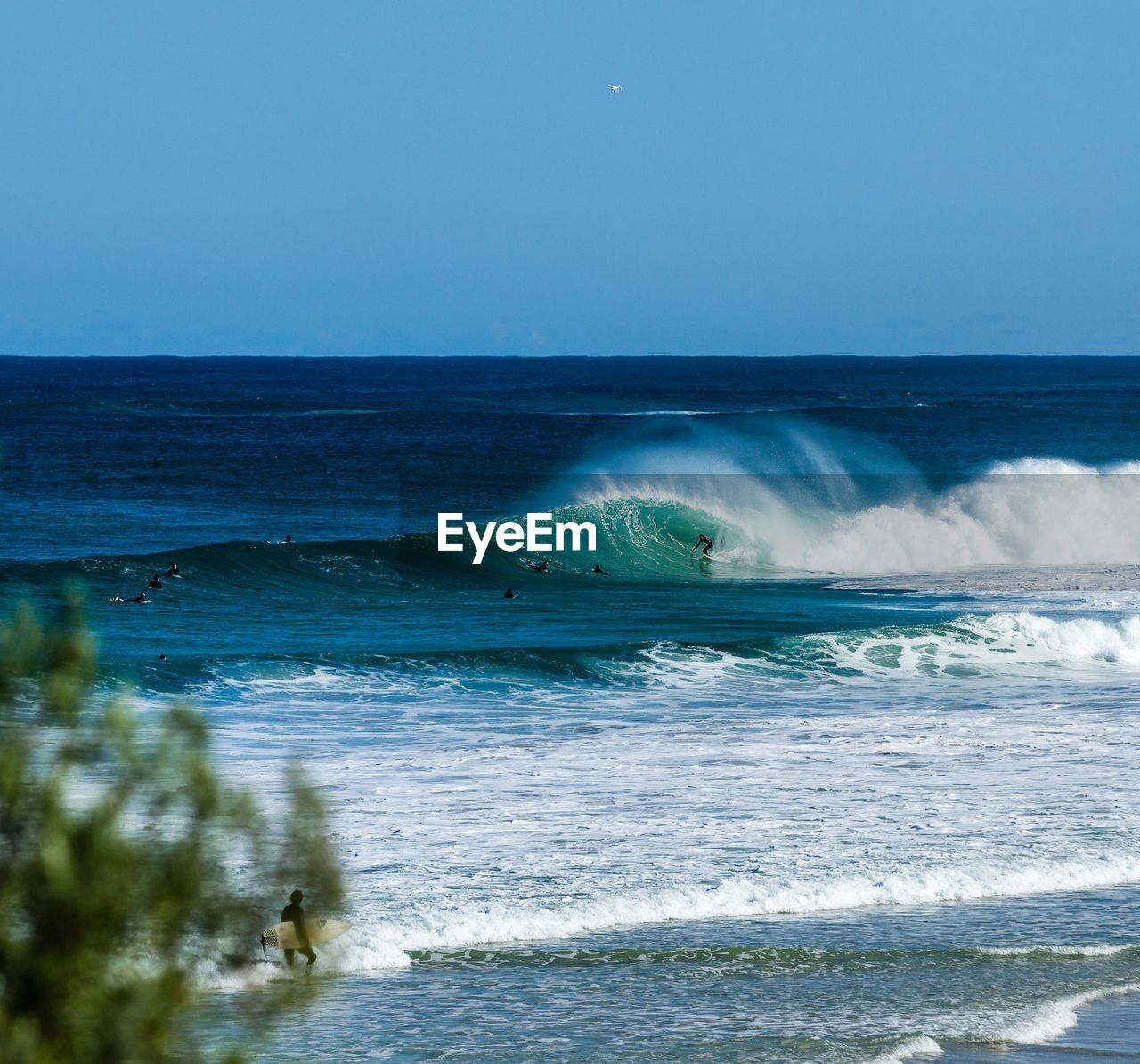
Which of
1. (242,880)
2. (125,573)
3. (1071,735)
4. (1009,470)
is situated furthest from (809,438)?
(242,880)

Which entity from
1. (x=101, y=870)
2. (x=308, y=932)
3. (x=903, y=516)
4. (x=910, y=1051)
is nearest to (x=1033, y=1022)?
(x=910, y=1051)

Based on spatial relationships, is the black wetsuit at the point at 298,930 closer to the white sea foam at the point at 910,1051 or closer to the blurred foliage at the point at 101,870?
the blurred foliage at the point at 101,870

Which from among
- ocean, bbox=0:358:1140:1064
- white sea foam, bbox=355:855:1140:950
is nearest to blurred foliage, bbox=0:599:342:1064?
ocean, bbox=0:358:1140:1064

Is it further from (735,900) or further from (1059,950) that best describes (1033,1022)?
(735,900)

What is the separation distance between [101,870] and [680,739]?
1385 cm

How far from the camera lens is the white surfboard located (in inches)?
283

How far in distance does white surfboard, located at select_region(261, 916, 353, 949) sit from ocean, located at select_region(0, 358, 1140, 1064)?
1.19 ft

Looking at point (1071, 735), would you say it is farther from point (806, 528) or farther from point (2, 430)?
point (2, 430)

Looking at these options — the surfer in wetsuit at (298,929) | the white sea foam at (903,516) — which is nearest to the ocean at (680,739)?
the white sea foam at (903,516)

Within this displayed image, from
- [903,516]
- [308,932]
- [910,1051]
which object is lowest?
[910,1051]

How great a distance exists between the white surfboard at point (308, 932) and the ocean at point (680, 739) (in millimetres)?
364


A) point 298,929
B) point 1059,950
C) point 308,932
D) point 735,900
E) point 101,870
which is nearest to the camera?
point 101,870

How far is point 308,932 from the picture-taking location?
7910 millimetres

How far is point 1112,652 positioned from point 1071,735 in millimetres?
6747
